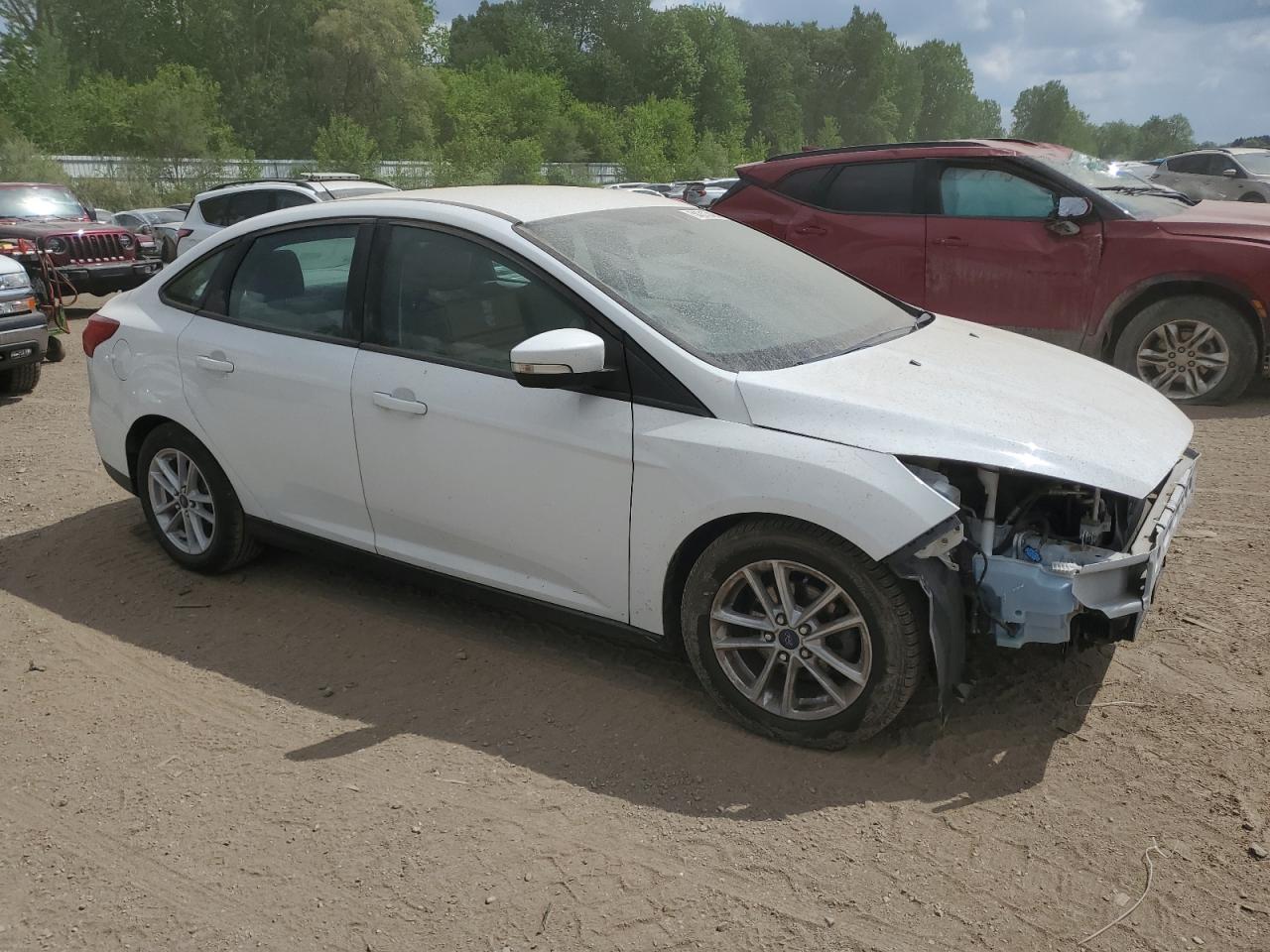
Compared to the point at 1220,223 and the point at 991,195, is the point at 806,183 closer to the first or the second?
the point at 991,195

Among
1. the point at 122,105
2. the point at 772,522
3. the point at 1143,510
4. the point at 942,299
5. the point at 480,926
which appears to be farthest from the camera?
the point at 122,105

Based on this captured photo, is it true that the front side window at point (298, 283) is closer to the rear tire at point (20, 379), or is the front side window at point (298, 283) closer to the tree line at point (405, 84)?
the rear tire at point (20, 379)

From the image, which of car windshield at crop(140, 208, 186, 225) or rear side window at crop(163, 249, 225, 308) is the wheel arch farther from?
car windshield at crop(140, 208, 186, 225)

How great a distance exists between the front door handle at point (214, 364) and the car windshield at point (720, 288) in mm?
1506

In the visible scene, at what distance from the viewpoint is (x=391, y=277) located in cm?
421

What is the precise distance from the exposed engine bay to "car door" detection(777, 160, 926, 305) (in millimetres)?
5118

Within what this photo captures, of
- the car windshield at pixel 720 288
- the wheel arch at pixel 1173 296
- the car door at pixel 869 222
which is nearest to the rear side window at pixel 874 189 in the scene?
the car door at pixel 869 222

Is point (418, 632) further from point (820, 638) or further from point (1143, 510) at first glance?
point (1143, 510)

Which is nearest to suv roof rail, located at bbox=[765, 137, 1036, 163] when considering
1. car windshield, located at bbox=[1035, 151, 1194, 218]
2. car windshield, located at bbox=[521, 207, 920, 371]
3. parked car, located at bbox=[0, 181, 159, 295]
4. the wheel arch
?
car windshield, located at bbox=[1035, 151, 1194, 218]

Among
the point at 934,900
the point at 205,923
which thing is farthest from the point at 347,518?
the point at 934,900

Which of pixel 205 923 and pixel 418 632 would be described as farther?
pixel 418 632

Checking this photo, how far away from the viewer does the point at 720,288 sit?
13.2 feet

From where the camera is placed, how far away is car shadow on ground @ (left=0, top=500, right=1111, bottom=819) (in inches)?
133

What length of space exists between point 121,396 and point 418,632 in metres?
1.88
